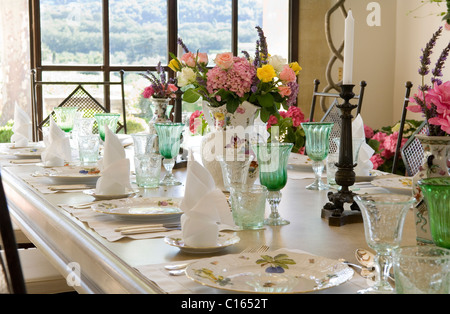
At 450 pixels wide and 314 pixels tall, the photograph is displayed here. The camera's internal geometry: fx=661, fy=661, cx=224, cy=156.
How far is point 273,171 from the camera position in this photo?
1628mm

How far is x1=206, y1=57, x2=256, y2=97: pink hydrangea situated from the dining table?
36cm

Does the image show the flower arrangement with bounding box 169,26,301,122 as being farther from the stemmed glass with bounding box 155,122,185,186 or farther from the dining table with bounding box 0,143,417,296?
the dining table with bounding box 0,143,417,296

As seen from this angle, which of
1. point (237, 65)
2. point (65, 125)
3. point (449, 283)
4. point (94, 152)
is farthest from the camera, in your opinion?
point (65, 125)

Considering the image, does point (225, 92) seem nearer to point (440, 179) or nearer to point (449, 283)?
point (440, 179)

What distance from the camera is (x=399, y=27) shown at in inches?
232

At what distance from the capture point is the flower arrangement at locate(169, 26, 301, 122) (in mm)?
2018

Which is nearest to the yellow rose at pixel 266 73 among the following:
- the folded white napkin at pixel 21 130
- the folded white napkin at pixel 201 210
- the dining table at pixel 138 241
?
the dining table at pixel 138 241

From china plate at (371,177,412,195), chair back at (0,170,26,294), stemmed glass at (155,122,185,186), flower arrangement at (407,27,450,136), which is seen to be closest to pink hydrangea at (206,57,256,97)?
stemmed glass at (155,122,185,186)

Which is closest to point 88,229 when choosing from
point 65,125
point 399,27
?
point 65,125

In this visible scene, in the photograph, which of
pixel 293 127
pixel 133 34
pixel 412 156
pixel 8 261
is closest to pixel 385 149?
pixel 293 127

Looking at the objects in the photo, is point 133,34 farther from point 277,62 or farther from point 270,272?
point 270,272

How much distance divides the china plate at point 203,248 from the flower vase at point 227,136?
0.68 metres

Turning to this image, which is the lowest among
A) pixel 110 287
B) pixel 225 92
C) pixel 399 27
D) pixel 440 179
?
pixel 110 287
